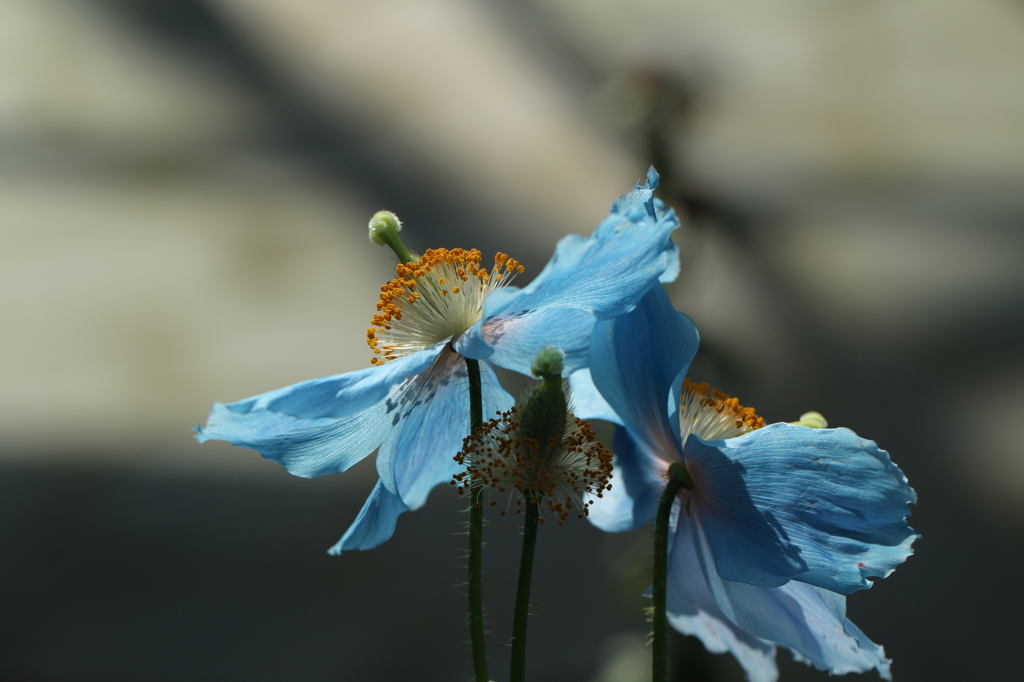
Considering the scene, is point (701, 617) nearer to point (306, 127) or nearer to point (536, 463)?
point (536, 463)

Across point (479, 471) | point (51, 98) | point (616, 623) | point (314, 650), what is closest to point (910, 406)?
point (616, 623)

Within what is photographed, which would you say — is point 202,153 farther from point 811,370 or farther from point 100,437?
point 811,370

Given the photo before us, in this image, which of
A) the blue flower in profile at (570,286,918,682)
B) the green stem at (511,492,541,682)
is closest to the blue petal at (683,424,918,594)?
the blue flower in profile at (570,286,918,682)

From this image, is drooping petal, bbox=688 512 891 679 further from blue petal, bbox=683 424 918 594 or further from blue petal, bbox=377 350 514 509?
blue petal, bbox=377 350 514 509

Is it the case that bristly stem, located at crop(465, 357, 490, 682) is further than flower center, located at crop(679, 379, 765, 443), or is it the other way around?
flower center, located at crop(679, 379, 765, 443)

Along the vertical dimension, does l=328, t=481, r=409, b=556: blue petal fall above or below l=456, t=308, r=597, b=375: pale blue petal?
below

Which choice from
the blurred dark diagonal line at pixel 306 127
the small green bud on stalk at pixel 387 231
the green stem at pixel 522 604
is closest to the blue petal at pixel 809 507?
the green stem at pixel 522 604

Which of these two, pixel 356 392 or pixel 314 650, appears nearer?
pixel 356 392
